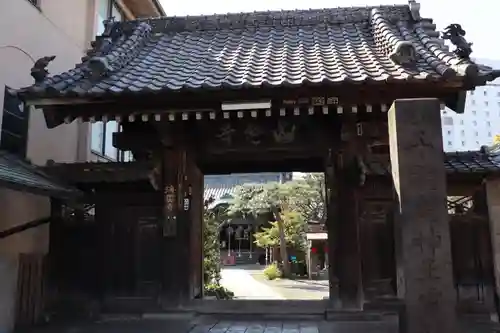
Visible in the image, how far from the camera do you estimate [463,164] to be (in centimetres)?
730

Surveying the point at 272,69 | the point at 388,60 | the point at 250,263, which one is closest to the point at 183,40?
the point at 272,69

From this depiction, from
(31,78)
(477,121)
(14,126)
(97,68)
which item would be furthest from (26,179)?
(477,121)

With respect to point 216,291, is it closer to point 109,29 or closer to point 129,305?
point 129,305

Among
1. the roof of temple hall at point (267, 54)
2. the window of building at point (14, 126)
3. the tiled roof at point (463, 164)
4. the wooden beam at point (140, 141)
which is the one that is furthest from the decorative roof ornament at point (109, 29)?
the tiled roof at point (463, 164)

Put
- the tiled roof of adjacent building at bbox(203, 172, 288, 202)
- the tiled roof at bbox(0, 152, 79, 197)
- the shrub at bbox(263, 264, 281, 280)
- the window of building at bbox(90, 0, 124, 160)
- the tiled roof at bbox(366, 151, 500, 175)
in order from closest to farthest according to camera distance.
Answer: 1. the tiled roof at bbox(0, 152, 79, 197)
2. the tiled roof at bbox(366, 151, 500, 175)
3. the window of building at bbox(90, 0, 124, 160)
4. the shrub at bbox(263, 264, 281, 280)
5. the tiled roof of adjacent building at bbox(203, 172, 288, 202)

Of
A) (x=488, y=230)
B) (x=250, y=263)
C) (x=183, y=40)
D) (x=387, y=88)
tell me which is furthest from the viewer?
(x=250, y=263)

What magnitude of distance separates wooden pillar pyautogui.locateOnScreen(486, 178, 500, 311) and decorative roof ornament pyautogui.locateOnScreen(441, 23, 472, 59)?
194cm

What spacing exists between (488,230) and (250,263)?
3089cm

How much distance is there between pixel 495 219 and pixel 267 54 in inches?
177

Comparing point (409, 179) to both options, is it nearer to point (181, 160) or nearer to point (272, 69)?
point (272, 69)

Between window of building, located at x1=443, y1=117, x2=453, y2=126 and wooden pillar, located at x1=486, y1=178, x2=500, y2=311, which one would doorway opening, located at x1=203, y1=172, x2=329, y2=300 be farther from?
window of building, located at x1=443, y1=117, x2=453, y2=126

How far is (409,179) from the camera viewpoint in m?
4.43

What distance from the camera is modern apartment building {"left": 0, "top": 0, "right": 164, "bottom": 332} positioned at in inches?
279

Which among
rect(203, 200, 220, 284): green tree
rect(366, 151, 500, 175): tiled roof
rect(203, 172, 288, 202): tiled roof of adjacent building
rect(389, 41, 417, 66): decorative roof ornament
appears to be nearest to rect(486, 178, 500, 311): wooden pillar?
rect(366, 151, 500, 175): tiled roof
